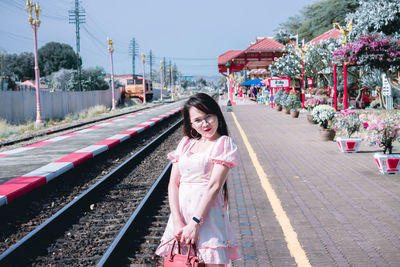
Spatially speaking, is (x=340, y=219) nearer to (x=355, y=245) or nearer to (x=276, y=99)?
(x=355, y=245)

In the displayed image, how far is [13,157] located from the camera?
462 inches

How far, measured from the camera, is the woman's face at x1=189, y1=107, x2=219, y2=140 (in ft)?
8.73

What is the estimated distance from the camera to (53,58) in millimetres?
99750

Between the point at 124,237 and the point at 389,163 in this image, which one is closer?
the point at 124,237

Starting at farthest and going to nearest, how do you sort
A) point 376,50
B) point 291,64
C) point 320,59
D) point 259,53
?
point 259,53 → point 291,64 → point 320,59 → point 376,50

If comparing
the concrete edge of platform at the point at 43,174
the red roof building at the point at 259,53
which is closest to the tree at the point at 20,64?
the red roof building at the point at 259,53

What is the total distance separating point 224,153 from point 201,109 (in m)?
0.30

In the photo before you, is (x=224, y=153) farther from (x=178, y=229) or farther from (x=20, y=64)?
(x=20, y=64)

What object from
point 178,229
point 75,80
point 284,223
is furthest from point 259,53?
point 178,229

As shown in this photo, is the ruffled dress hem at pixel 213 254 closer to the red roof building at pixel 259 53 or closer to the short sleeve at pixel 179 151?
the short sleeve at pixel 179 151

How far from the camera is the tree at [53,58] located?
98438mm

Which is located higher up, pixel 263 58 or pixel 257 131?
pixel 263 58

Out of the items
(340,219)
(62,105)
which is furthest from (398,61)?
(62,105)

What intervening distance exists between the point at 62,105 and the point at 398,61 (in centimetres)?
2226
